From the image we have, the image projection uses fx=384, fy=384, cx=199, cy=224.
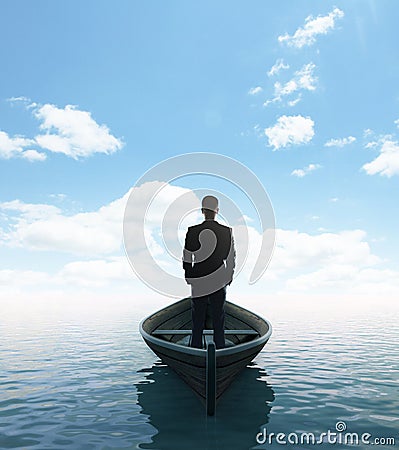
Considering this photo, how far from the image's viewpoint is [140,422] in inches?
226

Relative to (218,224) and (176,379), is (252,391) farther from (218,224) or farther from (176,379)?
(218,224)

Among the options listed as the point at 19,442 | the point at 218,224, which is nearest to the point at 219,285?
the point at 218,224

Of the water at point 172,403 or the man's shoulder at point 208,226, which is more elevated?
the man's shoulder at point 208,226

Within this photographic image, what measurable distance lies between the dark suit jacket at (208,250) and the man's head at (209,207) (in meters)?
0.12

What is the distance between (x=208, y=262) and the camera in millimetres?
6570

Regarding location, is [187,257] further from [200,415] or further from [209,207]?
[200,415]

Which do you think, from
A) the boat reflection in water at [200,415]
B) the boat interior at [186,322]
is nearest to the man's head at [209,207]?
the boat reflection in water at [200,415]

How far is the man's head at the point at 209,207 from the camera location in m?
6.69

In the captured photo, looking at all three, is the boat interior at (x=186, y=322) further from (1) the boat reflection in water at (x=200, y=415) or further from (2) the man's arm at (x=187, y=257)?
(2) the man's arm at (x=187, y=257)

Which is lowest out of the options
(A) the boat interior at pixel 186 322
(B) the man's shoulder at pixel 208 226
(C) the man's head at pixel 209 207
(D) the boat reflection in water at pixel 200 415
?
(D) the boat reflection in water at pixel 200 415

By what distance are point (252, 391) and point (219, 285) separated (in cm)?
247

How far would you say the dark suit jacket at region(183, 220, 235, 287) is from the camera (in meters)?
6.58

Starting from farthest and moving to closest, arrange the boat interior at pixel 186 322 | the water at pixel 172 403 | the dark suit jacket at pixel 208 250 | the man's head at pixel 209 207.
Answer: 1. the boat interior at pixel 186 322
2. the man's head at pixel 209 207
3. the dark suit jacket at pixel 208 250
4. the water at pixel 172 403

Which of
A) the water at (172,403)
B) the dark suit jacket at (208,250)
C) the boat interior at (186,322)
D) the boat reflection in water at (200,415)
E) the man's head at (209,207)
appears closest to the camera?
the boat reflection in water at (200,415)
